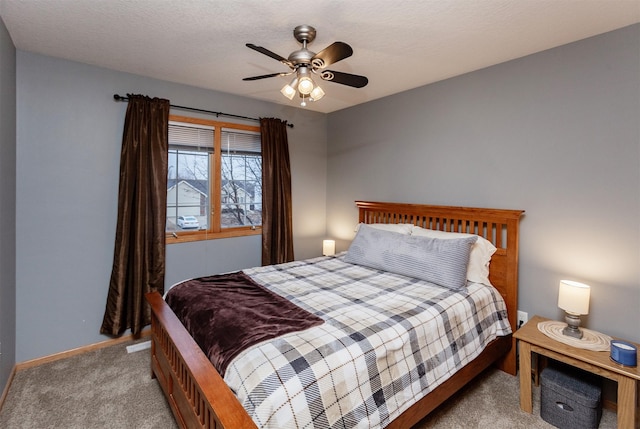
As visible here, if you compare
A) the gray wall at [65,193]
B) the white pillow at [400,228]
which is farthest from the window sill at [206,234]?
the white pillow at [400,228]

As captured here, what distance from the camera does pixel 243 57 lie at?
8.41ft

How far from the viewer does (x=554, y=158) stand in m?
2.38

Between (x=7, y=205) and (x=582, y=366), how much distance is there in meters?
3.96

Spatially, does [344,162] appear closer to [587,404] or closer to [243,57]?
[243,57]

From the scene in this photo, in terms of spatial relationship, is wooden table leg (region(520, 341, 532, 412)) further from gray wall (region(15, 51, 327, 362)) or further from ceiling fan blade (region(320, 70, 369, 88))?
gray wall (region(15, 51, 327, 362))

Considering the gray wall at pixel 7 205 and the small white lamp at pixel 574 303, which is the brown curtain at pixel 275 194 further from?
the small white lamp at pixel 574 303

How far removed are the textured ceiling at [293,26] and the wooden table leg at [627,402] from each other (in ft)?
7.04

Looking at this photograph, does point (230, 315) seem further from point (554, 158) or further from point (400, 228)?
point (554, 158)

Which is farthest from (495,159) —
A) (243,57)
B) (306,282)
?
(243,57)

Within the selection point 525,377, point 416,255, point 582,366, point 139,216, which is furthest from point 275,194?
point 582,366

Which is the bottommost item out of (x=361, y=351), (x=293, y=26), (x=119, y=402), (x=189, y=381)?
(x=119, y=402)

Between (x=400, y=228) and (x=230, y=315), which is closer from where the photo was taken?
(x=230, y=315)

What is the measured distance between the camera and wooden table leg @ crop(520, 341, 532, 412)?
2.06m

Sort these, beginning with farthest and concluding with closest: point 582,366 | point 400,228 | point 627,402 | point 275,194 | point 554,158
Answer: point 275,194, point 400,228, point 554,158, point 582,366, point 627,402
